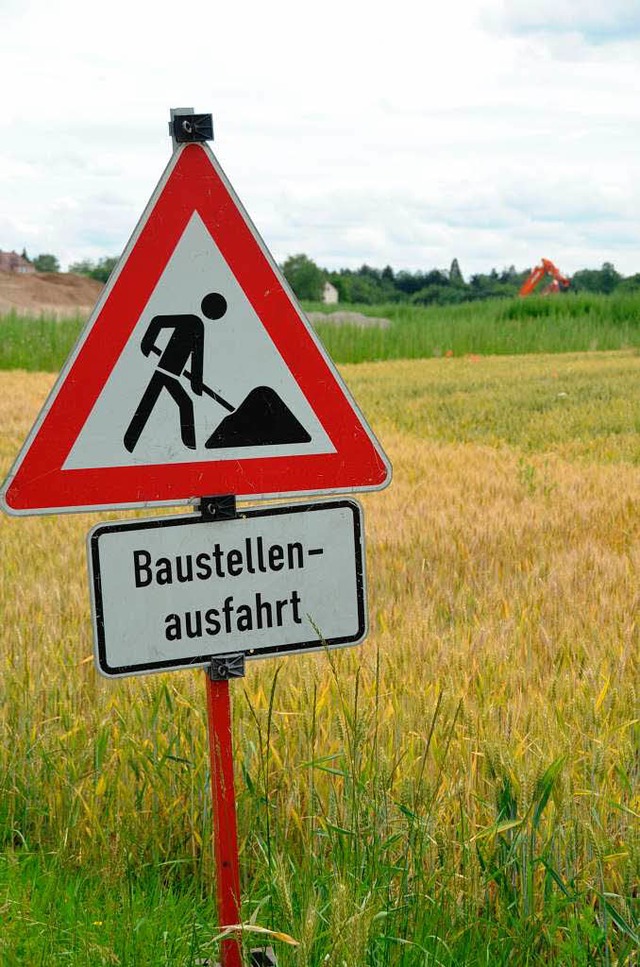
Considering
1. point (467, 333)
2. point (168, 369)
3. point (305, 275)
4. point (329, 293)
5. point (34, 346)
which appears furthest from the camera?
point (329, 293)

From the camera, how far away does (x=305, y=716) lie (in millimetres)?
2732

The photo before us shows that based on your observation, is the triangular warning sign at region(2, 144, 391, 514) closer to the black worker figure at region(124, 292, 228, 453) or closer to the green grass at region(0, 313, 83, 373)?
the black worker figure at region(124, 292, 228, 453)

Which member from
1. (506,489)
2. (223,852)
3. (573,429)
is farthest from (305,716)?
(573,429)

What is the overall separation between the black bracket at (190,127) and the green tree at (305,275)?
79471 millimetres

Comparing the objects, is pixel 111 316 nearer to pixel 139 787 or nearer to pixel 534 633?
pixel 139 787

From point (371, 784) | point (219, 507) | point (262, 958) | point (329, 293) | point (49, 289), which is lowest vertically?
point (262, 958)

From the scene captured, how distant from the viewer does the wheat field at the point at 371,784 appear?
214 cm

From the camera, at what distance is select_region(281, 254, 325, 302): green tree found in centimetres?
8200

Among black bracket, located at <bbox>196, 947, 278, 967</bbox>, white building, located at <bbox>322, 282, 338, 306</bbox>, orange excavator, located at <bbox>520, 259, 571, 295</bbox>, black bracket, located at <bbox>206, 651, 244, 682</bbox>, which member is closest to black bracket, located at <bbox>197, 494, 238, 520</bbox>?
black bracket, located at <bbox>206, 651, 244, 682</bbox>

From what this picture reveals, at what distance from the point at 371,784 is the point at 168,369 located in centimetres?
112

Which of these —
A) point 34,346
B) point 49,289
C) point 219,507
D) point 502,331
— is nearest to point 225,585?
point 219,507

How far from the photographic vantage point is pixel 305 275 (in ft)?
276

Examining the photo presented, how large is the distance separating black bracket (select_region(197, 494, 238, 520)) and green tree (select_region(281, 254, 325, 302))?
261 feet

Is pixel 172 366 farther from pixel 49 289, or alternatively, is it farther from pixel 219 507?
pixel 49 289
